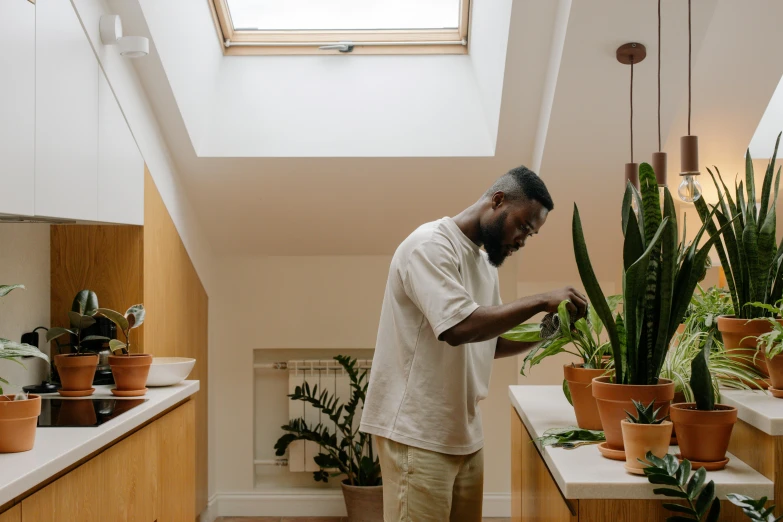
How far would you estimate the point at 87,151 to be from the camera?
257 centimetres

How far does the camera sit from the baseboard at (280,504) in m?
4.18

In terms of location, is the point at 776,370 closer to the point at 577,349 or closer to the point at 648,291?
the point at 648,291

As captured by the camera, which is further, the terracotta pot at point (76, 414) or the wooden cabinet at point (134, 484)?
the terracotta pot at point (76, 414)

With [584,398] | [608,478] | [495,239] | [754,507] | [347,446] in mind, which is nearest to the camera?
[754,507]

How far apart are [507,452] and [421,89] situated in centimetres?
203

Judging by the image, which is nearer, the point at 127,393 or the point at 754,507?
the point at 754,507

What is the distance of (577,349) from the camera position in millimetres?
1827

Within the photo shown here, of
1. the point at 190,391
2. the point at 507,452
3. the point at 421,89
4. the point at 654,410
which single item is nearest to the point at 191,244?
the point at 190,391

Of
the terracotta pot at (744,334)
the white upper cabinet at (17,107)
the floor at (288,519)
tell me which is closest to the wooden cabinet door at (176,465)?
the white upper cabinet at (17,107)

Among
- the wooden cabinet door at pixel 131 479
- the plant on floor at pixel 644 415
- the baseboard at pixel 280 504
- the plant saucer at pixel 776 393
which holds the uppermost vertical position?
the plant saucer at pixel 776 393

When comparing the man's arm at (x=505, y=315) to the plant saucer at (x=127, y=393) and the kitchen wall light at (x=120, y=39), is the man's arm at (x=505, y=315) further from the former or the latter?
the kitchen wall light at (x=120, y=39)

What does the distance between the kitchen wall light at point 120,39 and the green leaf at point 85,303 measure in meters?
0.87

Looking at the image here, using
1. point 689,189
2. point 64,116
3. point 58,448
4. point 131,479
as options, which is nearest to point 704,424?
point 689,189

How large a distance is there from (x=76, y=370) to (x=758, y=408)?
83.0 inches
